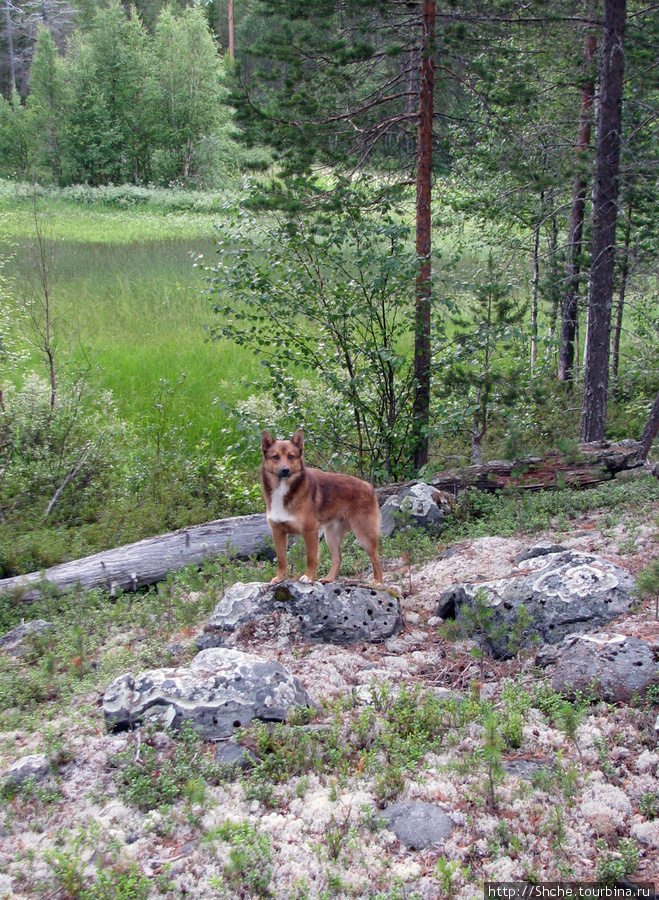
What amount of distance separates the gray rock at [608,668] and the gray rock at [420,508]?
4345 millimetres

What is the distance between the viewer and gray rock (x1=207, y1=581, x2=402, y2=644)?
19.7 ft

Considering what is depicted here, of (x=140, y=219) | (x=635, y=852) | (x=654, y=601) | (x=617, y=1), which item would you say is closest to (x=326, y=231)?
(x=617, y=1)

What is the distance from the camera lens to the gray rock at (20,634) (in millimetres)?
6766

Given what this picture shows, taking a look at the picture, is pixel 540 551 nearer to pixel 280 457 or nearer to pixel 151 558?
pixel 280 457

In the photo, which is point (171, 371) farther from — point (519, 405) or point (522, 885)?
point (522, 885)

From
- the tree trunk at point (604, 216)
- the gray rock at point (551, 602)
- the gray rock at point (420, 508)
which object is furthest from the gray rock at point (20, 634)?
the tree trunk at point (604, 216)

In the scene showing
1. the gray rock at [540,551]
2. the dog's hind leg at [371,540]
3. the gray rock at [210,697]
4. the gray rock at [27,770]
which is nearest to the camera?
the gray rock at [27,770]

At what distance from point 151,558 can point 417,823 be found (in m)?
5.89

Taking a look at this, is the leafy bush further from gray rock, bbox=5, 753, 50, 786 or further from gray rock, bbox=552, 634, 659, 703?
gray rock, bbox=552, 634, 659, 703

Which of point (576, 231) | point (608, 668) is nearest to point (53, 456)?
point (608, 668)

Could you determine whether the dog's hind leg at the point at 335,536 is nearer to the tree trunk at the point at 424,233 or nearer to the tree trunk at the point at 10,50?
the tree trunk at the point at 424,233

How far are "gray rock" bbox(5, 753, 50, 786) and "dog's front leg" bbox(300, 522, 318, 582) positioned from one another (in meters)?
2.72

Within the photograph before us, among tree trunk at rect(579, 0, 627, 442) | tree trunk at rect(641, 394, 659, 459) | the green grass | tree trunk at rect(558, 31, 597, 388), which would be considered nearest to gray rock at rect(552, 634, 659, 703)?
tree trunk at rect(641, 394, 659, 459)

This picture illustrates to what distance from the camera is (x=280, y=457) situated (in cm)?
612
